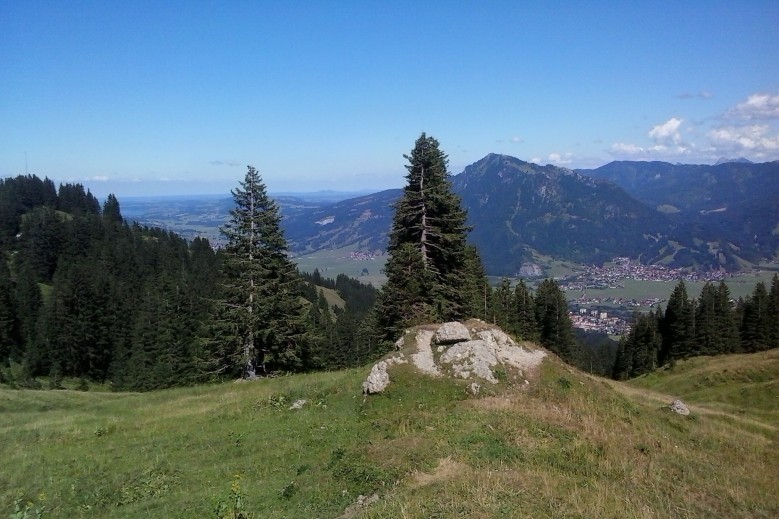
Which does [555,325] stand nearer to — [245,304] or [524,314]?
[524,314]

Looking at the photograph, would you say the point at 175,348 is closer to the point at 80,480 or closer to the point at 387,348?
the point at 387,348

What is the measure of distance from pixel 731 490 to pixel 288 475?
12.5m

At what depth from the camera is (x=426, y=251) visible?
38719mm

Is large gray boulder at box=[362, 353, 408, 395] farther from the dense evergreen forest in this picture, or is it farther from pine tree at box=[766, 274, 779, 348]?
pine tree at box=[766, 274, 779, 348]

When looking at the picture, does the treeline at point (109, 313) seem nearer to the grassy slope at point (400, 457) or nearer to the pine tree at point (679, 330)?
the grassy slope at point (400, 457)

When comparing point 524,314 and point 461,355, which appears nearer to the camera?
point 461,355

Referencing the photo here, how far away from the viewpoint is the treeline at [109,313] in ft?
225

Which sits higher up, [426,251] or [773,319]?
[426,251]

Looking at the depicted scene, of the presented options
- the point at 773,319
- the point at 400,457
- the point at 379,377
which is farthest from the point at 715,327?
the point at 400,457

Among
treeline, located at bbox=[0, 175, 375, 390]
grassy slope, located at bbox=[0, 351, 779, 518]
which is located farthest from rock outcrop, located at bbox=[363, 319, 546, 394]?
treeline, located at bbox=[0, 175, 375, 390]

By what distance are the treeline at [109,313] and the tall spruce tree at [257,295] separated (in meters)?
0.99

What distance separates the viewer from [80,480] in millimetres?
17172

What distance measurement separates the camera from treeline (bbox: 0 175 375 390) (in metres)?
68.6

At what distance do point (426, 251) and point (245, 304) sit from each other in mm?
15265
